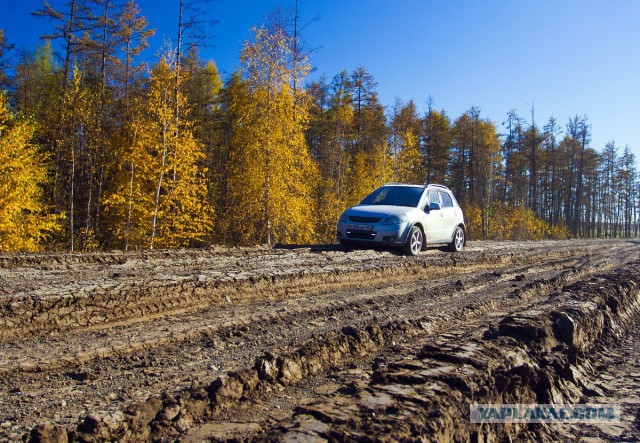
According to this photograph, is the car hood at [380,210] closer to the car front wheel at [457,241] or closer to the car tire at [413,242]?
the car tire at [413,242]

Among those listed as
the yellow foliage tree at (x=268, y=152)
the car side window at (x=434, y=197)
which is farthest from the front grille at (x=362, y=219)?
the yellow foliage tree at (x=268, y=152)

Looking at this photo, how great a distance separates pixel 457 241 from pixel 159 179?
38.3 feet

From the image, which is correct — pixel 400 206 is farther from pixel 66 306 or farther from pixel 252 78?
pixel 252 78

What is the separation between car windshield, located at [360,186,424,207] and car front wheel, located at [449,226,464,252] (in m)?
2.13

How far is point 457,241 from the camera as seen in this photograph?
1331 centimetres

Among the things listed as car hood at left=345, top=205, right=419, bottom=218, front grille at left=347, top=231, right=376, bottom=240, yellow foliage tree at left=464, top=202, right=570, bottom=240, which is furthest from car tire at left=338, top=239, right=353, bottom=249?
yellow foliage tree at left=464, top=202, right=570, bottom=240

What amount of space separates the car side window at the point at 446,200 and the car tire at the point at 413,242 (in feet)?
6.01

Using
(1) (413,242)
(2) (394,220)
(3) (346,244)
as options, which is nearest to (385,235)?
(2) (394,220)

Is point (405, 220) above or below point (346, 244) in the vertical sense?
above

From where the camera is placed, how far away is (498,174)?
150 ft

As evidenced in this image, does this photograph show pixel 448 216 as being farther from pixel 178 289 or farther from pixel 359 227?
pixel 178 289

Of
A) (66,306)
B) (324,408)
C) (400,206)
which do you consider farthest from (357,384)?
(400,206)

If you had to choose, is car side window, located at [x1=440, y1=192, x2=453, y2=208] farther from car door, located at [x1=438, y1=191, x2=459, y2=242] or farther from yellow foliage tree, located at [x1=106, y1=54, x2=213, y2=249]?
yellow foliage tree, located at [x1=106, y1=54, x2=213, y2=249]

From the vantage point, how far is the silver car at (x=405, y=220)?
1084 cm
